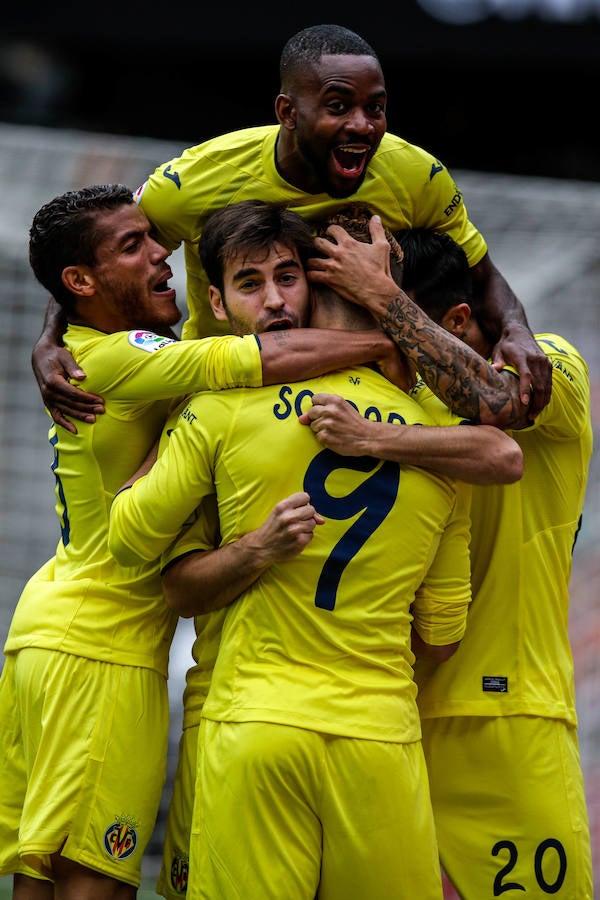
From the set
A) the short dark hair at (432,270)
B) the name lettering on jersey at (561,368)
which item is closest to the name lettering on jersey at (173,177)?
the short dark hair at (432,270)

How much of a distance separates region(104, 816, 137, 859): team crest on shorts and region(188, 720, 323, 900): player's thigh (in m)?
0.44

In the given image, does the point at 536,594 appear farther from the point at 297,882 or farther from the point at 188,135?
the point at 188,135

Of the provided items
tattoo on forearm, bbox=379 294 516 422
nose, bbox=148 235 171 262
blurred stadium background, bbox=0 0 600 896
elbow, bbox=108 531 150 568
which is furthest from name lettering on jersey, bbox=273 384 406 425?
blurred stadium background, bbox=0 0 600 896

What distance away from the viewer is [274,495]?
357 centimetres

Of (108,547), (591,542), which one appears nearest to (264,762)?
(108,547)

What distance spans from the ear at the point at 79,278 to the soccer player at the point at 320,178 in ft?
0.66

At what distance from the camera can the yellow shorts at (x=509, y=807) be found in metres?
4.15

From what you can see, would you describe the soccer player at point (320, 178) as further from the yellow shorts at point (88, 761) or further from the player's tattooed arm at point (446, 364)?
the yellow shorts at point (88, 761)

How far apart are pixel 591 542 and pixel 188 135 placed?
305 inches

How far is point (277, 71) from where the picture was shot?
12.9 m

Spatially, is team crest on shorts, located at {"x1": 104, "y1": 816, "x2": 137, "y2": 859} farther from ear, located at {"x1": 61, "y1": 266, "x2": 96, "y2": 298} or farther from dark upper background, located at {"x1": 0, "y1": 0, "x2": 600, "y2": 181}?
dark upper background, located at {"x1": 0, "y1": 0, "x2": 600, "y2": 181}

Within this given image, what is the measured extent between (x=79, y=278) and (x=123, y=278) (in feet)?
0.45

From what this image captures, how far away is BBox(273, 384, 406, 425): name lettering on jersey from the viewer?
3586mm

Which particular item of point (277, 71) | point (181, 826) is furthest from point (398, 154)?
point (277, 71)
